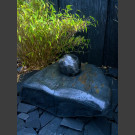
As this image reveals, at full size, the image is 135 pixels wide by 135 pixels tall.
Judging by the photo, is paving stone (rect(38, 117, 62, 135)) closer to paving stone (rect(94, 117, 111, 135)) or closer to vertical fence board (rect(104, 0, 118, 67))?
paving stone (rect(94, 117, 111, 135))

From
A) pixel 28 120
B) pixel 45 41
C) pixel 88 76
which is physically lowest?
pixel 28 120

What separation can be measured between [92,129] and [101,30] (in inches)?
83.3

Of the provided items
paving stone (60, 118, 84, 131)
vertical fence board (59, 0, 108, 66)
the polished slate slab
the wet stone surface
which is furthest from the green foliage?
paving stone (60, 118, 84, 131)

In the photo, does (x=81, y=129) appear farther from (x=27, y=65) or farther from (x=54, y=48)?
(x=27, y=65)

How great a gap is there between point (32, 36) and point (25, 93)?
0.90 m

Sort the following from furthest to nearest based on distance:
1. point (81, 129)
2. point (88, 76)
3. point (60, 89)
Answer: point (88, 76)
point (60, 89)
point (81, 129)

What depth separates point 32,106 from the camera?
94.0 inches

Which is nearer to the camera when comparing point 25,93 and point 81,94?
point 81,94

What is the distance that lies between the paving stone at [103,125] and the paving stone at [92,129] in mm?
44

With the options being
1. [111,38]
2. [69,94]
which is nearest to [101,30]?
[111,38]

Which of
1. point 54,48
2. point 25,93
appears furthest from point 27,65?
point 25,93

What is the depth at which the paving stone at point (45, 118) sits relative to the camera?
217cm

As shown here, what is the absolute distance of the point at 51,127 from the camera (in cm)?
208

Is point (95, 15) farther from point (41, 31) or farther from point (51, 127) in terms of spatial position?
point (51, 127)
